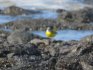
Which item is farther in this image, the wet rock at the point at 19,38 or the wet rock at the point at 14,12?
the wet rock at the point at 14,12

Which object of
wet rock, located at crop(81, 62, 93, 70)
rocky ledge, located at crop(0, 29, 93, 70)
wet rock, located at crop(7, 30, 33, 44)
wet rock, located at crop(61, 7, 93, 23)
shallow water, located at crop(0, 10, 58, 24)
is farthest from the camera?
shallow water, located at crop(0, 10, 58, 24)

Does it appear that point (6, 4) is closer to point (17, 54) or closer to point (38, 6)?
point (38, 6)

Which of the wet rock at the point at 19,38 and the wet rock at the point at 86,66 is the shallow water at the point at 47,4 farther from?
the wet rock at the point at 86,66

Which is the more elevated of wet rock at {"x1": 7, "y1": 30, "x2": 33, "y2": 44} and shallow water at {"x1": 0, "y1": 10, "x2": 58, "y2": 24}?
wet rock at {"x1": 7, "y1": 30, "x2": 33, "y2": 44}

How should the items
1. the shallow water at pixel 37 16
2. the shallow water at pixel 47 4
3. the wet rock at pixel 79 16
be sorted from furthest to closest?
the shallow water at pixel 47 4 → the shallow water at pixel 37 16 → the wet rock at pixel 79 16

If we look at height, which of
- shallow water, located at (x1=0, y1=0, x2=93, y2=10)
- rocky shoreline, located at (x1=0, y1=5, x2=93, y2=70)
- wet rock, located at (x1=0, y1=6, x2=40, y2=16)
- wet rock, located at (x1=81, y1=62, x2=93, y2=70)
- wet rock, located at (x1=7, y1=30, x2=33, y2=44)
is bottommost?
shallow water, located at (x1=0, y1=0, x2=93, y2=10)

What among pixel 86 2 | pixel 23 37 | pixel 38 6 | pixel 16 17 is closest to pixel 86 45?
pixel 23 37

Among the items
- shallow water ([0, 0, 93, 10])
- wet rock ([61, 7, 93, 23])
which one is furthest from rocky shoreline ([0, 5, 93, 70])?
shallow water ([0, 0, 93, 10])

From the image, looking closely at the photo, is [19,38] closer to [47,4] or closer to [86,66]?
[86,66]

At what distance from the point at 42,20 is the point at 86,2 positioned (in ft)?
40.5

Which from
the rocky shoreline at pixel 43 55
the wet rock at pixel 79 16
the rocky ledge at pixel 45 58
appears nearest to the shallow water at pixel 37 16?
the wet rock at pixel 79 16

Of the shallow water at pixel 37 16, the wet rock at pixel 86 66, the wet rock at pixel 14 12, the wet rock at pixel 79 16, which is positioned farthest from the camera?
the wet rock at pixel 14 12

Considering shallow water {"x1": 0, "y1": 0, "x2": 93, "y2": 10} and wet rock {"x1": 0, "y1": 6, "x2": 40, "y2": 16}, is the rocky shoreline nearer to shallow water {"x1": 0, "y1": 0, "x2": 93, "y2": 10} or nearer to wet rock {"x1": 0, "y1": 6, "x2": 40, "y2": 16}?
wet rock {"x1": 0, "y1": 6, "x2": 40, "y2": 16}

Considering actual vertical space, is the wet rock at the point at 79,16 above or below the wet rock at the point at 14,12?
above
